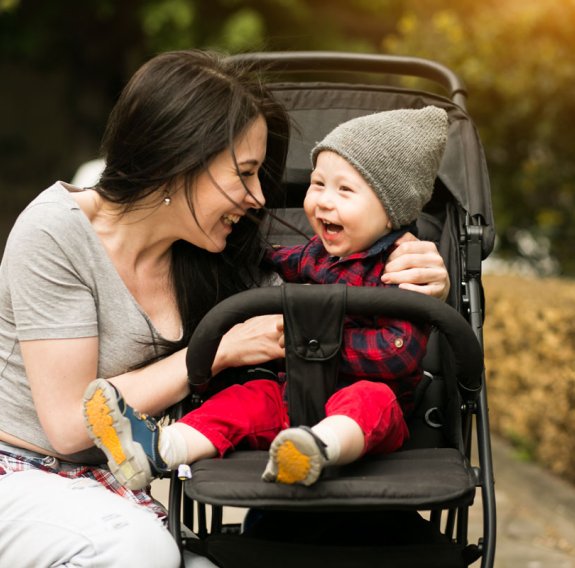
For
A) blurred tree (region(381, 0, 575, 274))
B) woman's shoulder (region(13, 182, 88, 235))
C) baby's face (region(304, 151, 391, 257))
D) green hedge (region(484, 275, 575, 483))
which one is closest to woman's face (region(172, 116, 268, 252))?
baby's face (region(304, 151, 391, 257))

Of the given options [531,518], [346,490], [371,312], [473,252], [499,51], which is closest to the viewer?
[346,490]

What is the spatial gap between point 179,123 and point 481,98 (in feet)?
17.0

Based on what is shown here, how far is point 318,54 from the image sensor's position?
11.9ft

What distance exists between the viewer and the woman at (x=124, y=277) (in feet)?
8.44

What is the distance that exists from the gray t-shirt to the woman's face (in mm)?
230

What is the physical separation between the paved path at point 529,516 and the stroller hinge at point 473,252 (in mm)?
1657

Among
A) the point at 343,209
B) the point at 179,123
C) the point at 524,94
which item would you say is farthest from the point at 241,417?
the point at 524,94

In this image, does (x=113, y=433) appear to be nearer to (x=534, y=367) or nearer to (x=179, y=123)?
(x=179, y=123)

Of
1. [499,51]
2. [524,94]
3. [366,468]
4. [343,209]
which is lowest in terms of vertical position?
[366,468]

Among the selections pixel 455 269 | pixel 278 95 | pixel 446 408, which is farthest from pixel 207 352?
pixel 278 95

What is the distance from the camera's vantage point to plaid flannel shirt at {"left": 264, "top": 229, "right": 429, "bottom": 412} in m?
2.54

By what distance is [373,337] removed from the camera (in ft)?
8.34

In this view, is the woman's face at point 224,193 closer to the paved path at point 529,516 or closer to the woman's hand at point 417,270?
the woman's hand at point 417,270

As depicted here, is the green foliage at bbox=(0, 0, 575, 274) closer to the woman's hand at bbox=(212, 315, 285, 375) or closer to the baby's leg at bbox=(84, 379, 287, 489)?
the woman's hand at bbox=(212, 315, 285, 375)
